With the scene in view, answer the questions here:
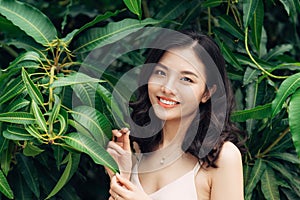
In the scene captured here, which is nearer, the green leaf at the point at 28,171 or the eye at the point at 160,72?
the eye at the point at 160,72

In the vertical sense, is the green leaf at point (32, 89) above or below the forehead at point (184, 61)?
below

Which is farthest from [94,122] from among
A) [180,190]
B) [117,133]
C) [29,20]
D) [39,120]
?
[29,20]

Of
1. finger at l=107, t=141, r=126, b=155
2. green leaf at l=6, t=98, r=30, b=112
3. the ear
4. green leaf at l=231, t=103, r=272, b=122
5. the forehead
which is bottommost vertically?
finger at l=107, t=141, r=126, b=155

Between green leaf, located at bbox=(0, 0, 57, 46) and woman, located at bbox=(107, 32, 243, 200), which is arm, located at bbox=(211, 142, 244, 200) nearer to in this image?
woman, located at bbox=(107, 32, 243, 200)

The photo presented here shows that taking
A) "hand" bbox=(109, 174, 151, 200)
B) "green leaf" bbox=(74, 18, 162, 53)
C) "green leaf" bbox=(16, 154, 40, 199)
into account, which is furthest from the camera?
"green leaf" bbox=(16, 154, 40, 199)

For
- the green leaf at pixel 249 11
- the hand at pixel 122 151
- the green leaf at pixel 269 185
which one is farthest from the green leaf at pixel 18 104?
the green leaf at pixel 269 185

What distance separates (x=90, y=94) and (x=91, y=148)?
0.24 m

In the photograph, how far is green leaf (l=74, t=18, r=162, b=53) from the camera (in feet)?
6.43

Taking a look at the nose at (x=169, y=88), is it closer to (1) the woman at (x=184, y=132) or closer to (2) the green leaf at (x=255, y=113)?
(1) the woman at (x=184, y=132)

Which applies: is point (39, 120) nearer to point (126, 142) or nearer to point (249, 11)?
point (126, 142)

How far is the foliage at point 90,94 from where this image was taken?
1708 millimetres

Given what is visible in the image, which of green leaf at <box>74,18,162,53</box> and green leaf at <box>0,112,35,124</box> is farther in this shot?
green leaf at <box>74,18,162,53</box>

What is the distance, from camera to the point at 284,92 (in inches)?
68.4

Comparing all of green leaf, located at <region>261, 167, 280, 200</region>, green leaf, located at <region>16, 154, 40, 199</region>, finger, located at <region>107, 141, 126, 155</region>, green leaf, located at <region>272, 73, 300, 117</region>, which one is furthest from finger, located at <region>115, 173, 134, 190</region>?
green leaf, located at <region>261, 167, 280, 200</region>
